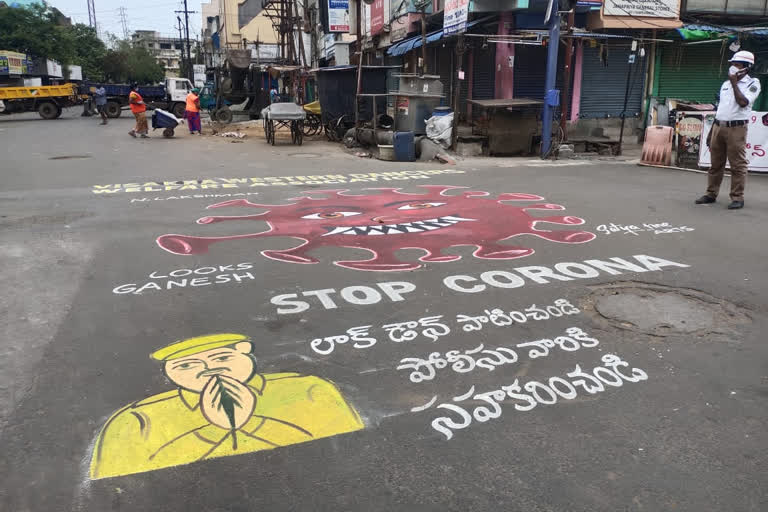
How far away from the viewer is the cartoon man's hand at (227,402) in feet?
9.98

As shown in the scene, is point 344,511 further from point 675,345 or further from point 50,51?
point 50,51

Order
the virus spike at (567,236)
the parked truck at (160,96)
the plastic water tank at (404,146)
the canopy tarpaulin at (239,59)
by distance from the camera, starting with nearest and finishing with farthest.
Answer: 1. the virus spike at (567,236)
2. the plastic water tank at (404,146)
3. the canopy tarpaulin at (239,59)
4. the parked truck at (160,96)

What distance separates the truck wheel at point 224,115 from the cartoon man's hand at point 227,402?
2661 centimetres

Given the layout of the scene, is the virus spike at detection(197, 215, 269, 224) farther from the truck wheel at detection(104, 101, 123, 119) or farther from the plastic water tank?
the truck wheel at detection(104, 101, 123, 119)

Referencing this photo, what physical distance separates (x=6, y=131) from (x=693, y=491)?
28.0 meters

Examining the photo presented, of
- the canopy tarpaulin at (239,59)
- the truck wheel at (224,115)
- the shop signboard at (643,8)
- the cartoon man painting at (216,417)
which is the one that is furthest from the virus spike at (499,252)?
the canopy tarpaulin at (239,59)

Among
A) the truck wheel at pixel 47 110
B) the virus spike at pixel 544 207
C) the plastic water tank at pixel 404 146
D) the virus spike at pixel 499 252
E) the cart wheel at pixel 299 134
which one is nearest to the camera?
the virus spike at pixel 499 252

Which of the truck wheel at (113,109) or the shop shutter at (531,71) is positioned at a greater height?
the shop shutter at (531,71)

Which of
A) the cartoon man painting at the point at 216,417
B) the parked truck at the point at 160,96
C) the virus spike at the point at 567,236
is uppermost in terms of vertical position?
the parked truck at the point at 160,96

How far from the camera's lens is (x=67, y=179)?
11.5m

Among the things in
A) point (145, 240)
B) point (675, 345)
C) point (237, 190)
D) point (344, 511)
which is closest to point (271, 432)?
point (344, 511)

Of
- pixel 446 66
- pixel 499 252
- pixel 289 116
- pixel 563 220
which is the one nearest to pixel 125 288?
pixel 499 252

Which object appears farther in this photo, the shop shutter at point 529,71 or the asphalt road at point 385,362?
the shop shutter at point 529,71

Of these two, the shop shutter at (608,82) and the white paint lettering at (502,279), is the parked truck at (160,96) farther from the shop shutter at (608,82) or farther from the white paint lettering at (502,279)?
the white paint lettering at (502,279)
